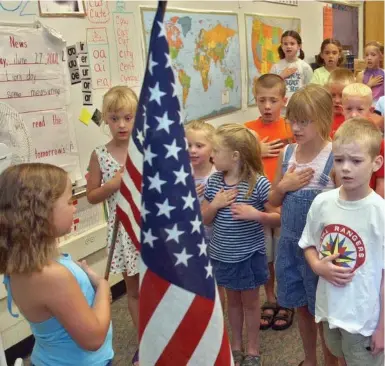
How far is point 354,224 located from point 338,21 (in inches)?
239

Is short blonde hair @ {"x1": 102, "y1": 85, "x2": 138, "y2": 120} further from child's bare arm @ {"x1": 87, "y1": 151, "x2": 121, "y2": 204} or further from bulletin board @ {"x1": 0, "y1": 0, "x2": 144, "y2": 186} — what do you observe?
bulletin board @ {"x1": 0, "y1": 0, "x2": 144, "y2": 186}

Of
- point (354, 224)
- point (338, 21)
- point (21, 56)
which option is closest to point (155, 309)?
point (354, 224)

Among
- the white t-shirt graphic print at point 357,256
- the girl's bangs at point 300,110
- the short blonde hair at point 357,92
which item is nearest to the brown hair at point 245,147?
the girl's bangs at point 300,110

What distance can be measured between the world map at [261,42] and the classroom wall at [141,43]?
7cm

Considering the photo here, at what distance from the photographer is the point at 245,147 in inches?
87.1

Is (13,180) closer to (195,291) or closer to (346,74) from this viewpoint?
(195,291)

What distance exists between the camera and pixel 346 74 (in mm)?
3199

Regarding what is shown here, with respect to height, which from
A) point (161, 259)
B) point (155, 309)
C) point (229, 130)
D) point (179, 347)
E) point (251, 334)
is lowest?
point (251, 334)

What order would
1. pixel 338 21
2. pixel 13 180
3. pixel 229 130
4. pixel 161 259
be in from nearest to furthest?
pixel 161 259
pixel 13 180
pixel 229 130
pixel 338 21

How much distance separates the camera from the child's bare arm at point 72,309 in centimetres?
→ 137

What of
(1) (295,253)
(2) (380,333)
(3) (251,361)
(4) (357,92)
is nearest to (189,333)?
(2) (380,333)

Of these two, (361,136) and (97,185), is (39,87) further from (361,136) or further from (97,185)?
(361,136)

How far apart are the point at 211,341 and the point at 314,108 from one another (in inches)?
43.8

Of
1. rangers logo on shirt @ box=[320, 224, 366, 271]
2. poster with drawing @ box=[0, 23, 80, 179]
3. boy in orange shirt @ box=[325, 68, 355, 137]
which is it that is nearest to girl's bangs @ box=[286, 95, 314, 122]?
rangers logo on shirt @ box=[320, 224, 366, 271]
